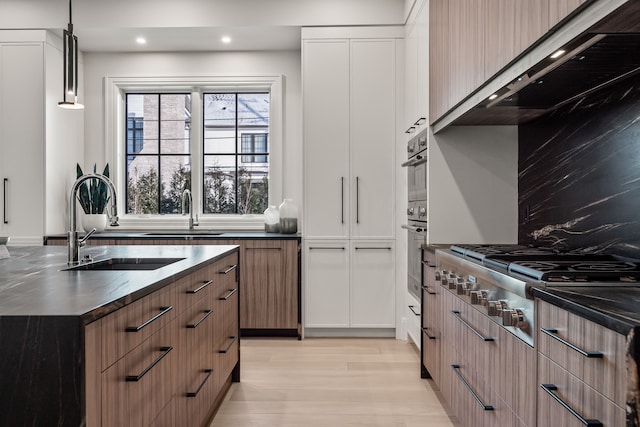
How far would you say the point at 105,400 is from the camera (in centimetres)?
119

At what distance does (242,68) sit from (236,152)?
2.66ft

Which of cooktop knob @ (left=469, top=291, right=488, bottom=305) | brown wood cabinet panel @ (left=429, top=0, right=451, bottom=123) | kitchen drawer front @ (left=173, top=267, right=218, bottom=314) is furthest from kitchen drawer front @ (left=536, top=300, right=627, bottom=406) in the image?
brown wood cabinet panel @ (left=429, top=0, right=451, bottom=123)

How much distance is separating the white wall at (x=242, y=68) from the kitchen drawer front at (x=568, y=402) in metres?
3.44

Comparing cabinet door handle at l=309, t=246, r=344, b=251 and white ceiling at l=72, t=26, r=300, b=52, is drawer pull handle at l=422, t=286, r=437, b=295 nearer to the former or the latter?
cabinet door handle at l=309, t=246, r=344, b=251

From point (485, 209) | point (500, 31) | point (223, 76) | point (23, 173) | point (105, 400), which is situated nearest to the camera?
point (105, 400)

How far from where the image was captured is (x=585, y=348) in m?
1.11

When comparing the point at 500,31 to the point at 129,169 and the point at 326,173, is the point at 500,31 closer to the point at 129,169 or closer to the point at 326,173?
the point at 326,173

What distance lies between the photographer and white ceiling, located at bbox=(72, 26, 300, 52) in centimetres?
412

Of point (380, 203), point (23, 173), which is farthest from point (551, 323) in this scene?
point (23, 173)

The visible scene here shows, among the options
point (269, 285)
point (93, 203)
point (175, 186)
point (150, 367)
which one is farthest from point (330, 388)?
point (93, 203)

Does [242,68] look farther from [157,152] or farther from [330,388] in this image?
[330,388]

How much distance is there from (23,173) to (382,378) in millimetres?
3448

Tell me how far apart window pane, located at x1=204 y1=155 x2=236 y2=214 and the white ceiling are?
1063mm

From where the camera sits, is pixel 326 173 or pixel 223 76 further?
pixel 223 76
